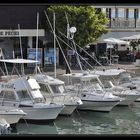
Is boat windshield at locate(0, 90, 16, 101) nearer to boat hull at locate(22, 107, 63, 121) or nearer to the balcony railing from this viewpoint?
boat hull at locate(22, 107, 63, 121)

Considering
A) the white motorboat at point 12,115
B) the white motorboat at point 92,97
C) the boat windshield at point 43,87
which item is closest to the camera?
the white motorboat at point 12,115

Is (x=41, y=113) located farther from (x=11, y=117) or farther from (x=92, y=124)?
(x=92, y=124)

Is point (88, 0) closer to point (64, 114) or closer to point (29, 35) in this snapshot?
point (64, 114)

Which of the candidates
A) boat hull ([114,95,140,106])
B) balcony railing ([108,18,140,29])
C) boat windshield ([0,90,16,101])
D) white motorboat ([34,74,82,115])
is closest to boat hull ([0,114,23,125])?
boat windshield ([0,90,16,101])

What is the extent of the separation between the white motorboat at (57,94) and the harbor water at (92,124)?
1.79ft

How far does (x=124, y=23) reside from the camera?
37969 millimetres

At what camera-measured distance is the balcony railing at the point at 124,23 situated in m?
37.0

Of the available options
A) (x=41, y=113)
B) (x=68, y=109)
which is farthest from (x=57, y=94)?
(x=41, y=113)

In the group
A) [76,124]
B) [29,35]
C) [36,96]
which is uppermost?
[29,35]

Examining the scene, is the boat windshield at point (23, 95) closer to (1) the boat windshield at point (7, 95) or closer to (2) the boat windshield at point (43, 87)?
(1) the boat windshield at point (7, 95)

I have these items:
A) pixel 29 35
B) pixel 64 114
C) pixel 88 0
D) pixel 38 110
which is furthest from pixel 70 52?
pixel 88 0

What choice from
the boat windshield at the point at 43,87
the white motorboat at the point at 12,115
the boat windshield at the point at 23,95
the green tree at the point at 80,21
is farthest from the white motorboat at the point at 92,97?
the green tree at the point at 80,21

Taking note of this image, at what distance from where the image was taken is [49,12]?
29.3m

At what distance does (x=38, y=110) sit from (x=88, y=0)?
14884 millimetres
